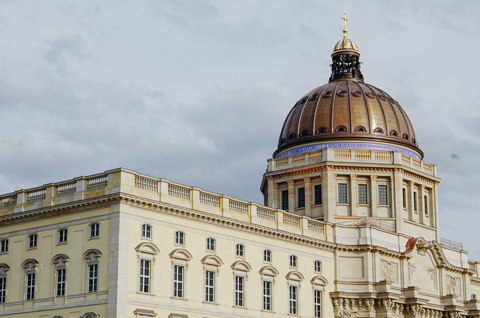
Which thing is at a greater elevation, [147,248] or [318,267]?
[318,267]

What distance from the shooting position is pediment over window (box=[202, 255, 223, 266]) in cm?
5944

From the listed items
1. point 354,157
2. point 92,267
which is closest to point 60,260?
point 92,267

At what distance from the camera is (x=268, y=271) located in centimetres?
6519

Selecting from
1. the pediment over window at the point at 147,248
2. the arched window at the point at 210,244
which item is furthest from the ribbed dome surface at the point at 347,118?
the pediment over window at the point at 147,248

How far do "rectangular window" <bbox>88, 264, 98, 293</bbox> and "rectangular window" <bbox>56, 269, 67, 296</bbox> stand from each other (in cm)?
225

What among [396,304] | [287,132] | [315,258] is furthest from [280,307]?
[287,132]

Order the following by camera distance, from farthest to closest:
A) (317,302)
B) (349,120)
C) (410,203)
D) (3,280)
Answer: (349,120) → (410,203) → (317,302) → (3,280)

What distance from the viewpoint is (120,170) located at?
54906 mm

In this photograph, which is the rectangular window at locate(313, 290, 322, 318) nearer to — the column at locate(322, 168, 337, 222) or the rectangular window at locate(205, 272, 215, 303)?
the column at locate(322, 168, 337, 222)

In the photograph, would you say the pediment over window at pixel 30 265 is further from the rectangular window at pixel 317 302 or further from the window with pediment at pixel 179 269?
the rectangular window at pixel 317 302

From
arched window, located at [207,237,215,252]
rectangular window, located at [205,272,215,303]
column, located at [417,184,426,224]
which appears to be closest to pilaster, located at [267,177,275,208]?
column, located at [417,184,426,224]

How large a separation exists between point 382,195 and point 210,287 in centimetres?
2869

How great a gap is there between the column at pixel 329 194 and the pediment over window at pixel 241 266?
1937 centimetres

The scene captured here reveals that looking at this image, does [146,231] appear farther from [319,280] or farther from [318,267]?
[318,267]
